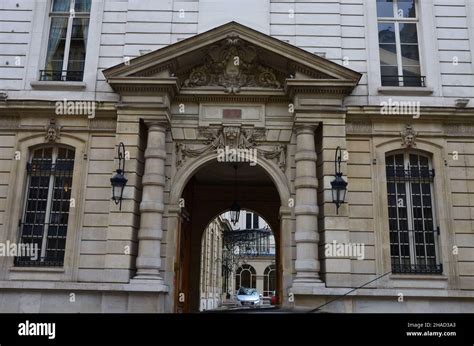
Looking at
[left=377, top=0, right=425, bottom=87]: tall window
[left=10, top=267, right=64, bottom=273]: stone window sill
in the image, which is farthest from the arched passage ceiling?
[left=10, top=267, right=64, bottom=273]: stone window sill

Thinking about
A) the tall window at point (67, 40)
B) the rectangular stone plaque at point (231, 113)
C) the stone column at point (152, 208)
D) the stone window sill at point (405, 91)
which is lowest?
the stone column at point (152, 208)

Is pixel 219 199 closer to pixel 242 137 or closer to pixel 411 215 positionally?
pixel 242 137

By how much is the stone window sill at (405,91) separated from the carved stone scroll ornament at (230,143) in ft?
10.2

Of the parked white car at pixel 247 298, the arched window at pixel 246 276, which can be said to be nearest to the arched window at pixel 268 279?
the arched window at pixel 246 276

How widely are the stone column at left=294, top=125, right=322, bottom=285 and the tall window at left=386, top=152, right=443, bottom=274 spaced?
2179 millimetres

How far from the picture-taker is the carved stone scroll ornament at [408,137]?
1252 cm

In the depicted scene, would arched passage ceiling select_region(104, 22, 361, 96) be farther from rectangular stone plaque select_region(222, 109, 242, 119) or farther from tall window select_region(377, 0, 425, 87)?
tall window select_region(377, 0, 425, 87)

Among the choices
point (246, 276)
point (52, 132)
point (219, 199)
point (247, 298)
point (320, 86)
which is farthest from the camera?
point (246, 276)

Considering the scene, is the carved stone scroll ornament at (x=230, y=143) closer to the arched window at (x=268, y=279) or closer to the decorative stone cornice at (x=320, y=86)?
the decorative stone cornice at (x=320, y=86)

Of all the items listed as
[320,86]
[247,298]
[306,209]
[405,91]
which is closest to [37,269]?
[306,209]

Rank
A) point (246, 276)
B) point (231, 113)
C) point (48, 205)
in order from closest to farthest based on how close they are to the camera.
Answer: point (48, 205)
point (231, 113)
point (246, 276)

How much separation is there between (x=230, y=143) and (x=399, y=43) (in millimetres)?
5679

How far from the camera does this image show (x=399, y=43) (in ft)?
44.8
